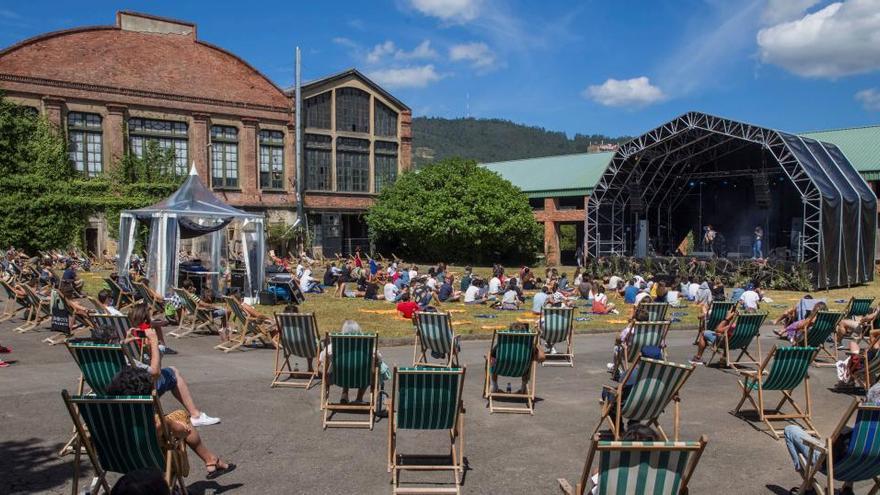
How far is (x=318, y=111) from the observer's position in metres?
43.5

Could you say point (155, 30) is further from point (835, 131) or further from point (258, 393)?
point (835, 131)

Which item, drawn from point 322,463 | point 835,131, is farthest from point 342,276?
point 835,131

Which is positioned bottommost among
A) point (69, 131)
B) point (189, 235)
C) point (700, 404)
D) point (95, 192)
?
point (700, 404)

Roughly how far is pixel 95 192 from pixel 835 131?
3927cm

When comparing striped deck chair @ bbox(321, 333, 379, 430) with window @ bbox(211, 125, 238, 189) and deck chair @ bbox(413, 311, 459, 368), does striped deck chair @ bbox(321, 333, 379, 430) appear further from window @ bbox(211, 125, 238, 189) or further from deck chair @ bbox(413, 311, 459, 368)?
window @ bbox(211, 125, 238, 189)

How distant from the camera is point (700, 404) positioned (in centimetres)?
886

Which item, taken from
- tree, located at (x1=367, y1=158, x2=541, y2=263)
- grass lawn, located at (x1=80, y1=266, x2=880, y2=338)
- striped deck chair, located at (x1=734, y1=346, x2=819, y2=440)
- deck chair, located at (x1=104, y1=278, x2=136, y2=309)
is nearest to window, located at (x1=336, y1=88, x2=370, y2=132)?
tree, located at (x1=367, y1=158, x2=541, y2=263)

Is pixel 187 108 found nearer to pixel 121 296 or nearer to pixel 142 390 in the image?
pixel 121 296

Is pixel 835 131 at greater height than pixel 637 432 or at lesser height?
greater

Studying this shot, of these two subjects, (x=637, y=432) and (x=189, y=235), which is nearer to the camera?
(x=637, y=432)

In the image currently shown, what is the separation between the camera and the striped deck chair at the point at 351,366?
7750 mm

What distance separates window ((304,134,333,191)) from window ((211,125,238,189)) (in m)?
4.39

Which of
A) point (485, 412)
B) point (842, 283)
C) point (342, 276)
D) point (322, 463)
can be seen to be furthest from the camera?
point (842, 283)

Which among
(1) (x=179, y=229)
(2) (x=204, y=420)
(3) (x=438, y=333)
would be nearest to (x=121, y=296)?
(1) (x=179, y=229)
